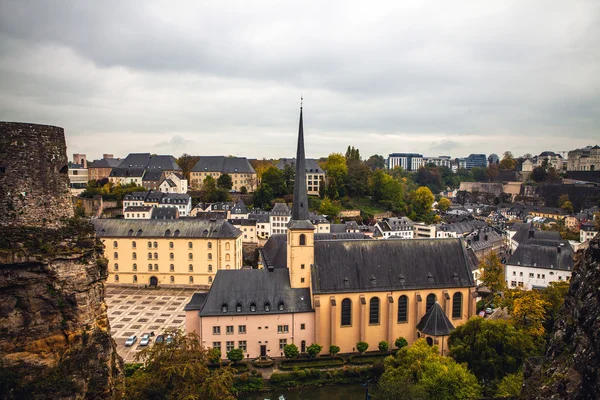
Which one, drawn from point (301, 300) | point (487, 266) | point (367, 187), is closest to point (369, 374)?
point (301, 300)

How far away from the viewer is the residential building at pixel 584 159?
170m

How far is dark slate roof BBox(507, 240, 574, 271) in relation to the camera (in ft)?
184

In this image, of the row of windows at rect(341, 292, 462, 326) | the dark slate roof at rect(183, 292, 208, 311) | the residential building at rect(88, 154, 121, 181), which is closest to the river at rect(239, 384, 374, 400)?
the row of windows at rect(341, 292, 462, 326)

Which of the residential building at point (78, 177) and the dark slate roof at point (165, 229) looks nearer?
the dark slate roof at point (165, 229)

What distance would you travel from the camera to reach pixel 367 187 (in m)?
119

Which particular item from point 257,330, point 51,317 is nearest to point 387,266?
point 257,330

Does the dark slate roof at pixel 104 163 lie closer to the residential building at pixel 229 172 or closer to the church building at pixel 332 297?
the residential building at pixel 229 172

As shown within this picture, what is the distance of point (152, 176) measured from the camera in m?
115

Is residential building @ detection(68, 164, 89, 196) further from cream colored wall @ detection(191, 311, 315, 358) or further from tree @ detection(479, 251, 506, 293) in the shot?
tree @ detection(479, 251, 506, 293)

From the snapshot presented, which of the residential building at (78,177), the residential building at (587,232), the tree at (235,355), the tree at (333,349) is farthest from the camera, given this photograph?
the residential building at (78,177)

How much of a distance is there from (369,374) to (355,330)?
16.2ft

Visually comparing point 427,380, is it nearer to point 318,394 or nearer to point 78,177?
point 318,394

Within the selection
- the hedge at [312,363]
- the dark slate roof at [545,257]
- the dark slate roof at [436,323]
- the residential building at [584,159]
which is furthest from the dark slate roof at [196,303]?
the residential building at [584,159]

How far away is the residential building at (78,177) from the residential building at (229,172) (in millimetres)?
28496
